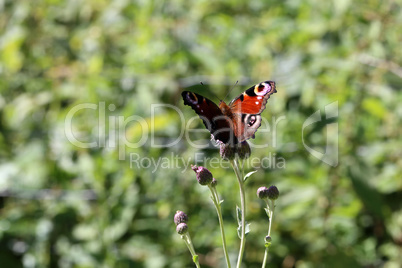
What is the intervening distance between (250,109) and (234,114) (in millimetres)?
52

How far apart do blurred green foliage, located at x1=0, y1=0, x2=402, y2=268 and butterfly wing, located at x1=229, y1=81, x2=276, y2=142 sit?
1.05 meters

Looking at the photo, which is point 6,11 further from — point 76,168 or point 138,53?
point 76,168

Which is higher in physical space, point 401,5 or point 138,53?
point 401,5

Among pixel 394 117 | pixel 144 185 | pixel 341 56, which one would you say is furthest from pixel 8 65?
pixel 394 117

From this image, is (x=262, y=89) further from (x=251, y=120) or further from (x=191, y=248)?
(x=191, y=248)

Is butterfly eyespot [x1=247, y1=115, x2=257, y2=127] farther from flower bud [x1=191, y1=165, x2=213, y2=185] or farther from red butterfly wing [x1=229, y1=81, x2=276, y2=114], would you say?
flower bud [x1=191, y1=165, x2=213, y2=185]

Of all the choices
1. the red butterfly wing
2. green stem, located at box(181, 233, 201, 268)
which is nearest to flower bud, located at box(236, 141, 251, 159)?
the red butterfly wing

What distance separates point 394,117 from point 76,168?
174 centimetres

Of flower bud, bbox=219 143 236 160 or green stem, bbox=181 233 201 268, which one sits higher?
flower bud, bbox=219 143 236 160

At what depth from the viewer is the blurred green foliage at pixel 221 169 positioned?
2432 mm

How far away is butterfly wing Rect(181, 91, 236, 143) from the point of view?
3.99 feet

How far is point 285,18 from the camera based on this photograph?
3.23m

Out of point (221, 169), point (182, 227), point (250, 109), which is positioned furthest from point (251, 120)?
point (221, 169)

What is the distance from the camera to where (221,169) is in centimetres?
248
